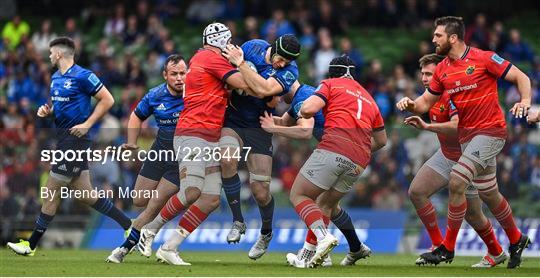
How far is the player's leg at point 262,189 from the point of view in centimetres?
1535

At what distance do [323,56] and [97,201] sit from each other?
10.9 m

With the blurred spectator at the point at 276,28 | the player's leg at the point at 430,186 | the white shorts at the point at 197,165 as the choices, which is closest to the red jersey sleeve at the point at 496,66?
the player's leg at the point at 430,186

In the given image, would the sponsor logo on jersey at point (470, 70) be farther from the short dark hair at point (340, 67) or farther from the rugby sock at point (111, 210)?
the rugby sock at point (111, 210)

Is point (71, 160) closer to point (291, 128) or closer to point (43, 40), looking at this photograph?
point (291, 128)

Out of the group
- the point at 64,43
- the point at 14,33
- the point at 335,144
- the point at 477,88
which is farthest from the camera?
the point at 14,33

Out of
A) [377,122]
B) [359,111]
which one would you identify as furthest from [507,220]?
[359,111]

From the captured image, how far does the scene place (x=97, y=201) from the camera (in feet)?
53.6

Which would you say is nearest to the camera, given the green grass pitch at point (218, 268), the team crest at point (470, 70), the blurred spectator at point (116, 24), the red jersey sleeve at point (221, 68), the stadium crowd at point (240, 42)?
the green grass pitch at point (218, 268)

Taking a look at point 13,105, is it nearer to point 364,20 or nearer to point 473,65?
point 364,20

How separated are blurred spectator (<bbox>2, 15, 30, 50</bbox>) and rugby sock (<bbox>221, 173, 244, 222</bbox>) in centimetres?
1446

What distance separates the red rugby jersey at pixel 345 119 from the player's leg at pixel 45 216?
3.86 metres

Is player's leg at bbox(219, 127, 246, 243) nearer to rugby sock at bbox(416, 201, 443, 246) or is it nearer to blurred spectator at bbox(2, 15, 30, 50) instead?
rugby sock at bbox(416, 201, 443, 246)

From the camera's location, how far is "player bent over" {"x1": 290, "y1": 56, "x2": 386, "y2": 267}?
46.1 ft

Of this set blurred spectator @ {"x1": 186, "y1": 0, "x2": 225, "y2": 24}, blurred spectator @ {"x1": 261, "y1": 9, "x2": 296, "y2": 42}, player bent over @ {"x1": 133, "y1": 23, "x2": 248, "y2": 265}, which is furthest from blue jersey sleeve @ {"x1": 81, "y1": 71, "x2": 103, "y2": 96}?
blurred spectator @ {"x1": 186, "y1": 0, "x2": 225, "y2": 24}
